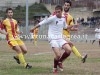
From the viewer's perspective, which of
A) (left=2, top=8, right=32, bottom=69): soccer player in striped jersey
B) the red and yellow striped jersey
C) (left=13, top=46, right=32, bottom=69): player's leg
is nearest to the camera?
(left=13, top=46, right=32, bottom=69): player's leg

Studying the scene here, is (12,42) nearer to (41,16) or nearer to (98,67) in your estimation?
(98,67)

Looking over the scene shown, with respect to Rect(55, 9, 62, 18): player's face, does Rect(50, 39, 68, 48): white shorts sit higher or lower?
lower

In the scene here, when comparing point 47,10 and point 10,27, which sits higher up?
point 10,27

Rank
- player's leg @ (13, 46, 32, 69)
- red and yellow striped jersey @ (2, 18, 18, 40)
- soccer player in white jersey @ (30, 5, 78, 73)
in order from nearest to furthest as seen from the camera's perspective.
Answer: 1. soccer player in white jersey @ (30, 5, 78, 73)
2. player's leg @ (13, 46, 32, 69)
3. red and yellow striped jersey @ (2, 18, 18, 40)

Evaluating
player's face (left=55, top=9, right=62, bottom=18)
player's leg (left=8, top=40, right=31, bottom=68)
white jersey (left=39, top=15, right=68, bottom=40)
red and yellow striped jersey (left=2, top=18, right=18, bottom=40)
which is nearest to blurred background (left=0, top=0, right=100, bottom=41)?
red and yellow striped jersey (left=2, top=18, right=18, bottom=40)

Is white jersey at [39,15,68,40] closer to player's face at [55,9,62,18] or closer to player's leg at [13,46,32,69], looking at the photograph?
player's face at [55,9,62,18]

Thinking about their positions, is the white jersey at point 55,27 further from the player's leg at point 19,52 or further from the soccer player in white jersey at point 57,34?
the player's leg at point 19,52

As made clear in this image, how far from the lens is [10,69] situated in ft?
46.1

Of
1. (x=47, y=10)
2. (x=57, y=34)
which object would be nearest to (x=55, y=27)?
(x=57, y=34)

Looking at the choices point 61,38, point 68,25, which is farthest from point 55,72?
point 68,25

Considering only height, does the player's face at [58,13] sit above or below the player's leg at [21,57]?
above

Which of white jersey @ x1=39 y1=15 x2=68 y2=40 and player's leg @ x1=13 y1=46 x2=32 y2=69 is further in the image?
player's leg @ x1=13 y1=46 x2=32 y2=69

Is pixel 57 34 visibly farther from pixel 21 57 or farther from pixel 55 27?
pixel 21 57

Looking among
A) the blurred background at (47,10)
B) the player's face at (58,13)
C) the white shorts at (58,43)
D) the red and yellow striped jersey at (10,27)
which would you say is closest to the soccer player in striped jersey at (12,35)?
the red and yellow striped jersey at (10,27)
